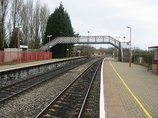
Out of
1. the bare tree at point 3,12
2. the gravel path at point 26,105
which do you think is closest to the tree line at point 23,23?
the bare tree at point 3,12

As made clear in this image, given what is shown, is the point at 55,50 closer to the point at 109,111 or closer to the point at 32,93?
the point at 32,93

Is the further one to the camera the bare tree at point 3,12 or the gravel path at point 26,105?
the bare tree at point 3,12

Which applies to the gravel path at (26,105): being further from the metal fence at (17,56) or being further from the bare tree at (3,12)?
the bare tree at (3,12)

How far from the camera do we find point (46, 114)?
6227mm

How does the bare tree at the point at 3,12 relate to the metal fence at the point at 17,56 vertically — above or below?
above

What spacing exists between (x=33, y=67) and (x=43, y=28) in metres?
37.1

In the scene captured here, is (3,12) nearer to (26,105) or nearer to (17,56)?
(17,56)

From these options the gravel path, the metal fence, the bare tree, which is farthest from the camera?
the bare tree

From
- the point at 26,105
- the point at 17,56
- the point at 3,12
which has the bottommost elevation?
the point at 26,105

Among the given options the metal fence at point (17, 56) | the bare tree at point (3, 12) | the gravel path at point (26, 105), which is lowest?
the gravel path at point (26, 105)

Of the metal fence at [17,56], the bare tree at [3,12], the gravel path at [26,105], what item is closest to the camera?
the gravel path at [26,105]

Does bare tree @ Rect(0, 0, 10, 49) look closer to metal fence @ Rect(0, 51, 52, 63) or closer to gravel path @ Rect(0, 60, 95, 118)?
metal fence @ Rect(0, 51, 52, 63)

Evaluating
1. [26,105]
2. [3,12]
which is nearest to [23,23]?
[3,12]

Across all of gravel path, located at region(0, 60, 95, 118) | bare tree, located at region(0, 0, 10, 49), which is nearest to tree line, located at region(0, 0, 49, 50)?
bare tree, located at region(0, 0, 10, 49)
